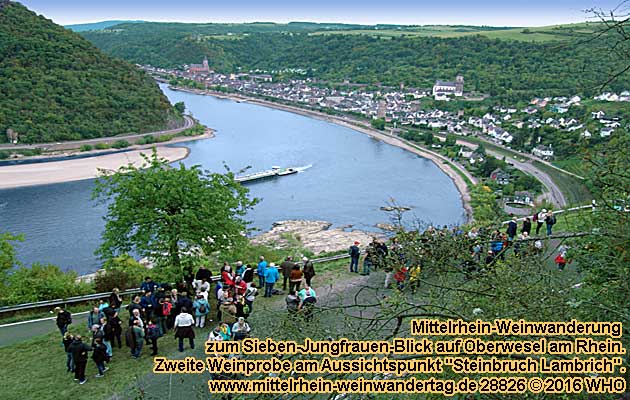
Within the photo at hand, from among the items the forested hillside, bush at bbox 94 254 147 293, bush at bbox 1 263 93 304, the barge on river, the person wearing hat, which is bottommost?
the barge on river

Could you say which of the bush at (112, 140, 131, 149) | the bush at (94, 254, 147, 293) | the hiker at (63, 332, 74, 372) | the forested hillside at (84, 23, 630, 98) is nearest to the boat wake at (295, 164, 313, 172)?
the bush at (112, 140, 131, 149)

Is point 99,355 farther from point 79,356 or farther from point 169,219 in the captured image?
point 169,219

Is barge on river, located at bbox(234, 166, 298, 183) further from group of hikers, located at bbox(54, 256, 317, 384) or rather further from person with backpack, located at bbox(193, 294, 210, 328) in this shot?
person with backpack, located at bbox(193, 294, 210, 328)

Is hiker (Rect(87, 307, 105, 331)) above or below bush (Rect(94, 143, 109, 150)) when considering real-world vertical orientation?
above

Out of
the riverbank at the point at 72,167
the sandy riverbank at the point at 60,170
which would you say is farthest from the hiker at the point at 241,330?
the sandy riverbank at the point at 60,170

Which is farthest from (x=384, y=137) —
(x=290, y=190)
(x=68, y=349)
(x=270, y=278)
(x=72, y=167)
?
(x=68, y=349)

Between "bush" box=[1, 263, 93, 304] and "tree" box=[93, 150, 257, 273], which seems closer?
"bush" box=[1, 263, 93, 304]

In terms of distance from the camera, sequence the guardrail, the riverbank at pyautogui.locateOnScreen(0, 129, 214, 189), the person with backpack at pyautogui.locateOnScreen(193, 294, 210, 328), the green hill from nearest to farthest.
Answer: the person with backpack at pyautogui.locateOnScreen(193, 294, 210, 328), the guardrail, the riverbank at pyautogui.locateOnScreen(0, 129, 214, 189), the green hill

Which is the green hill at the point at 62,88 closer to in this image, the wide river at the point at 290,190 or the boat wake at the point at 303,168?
the wide river at the point at 290,190
